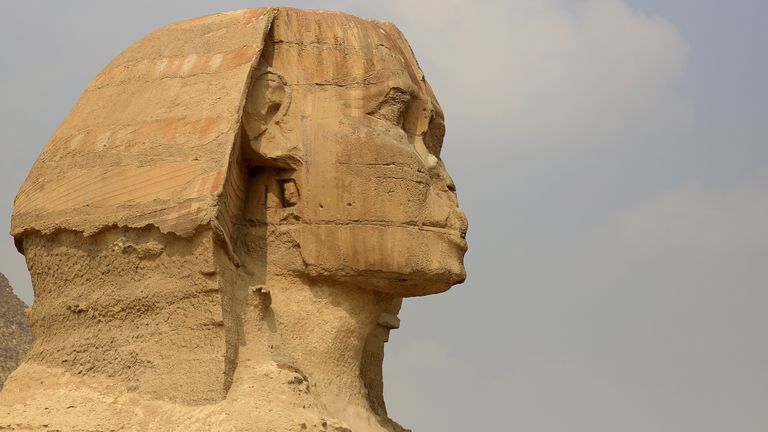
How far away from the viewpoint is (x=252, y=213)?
1068 centimetres

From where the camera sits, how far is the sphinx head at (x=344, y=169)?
10453 mm

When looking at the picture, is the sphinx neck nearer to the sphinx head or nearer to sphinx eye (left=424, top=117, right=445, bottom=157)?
the sphinx head

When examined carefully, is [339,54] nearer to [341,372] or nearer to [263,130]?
[263,130]

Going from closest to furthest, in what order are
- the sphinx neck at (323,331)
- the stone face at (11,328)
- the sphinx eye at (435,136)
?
the sphinx neck at (323,331), the sphinx eye at (435,136), the stone face at (11,328)

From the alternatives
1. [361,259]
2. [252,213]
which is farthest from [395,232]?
[252,213]

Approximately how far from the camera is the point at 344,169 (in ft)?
34.4

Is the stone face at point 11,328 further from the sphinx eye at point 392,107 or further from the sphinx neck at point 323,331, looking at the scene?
the sphinx eye at point 392,107

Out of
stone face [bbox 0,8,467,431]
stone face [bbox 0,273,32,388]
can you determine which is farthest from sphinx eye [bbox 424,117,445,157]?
stone face [bbox 0,273,32,388]

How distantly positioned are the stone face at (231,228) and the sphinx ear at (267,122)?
0.03 feet

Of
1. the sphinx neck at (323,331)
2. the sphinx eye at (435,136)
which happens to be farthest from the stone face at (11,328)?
the sphinx neck at (323,331)

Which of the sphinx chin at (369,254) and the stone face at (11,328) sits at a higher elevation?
the stone face at (11,328)

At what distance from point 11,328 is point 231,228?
16713mm

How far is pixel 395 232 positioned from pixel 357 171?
0.44m

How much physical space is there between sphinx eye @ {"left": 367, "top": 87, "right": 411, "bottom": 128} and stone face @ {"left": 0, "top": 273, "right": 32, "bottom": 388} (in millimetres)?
15730
